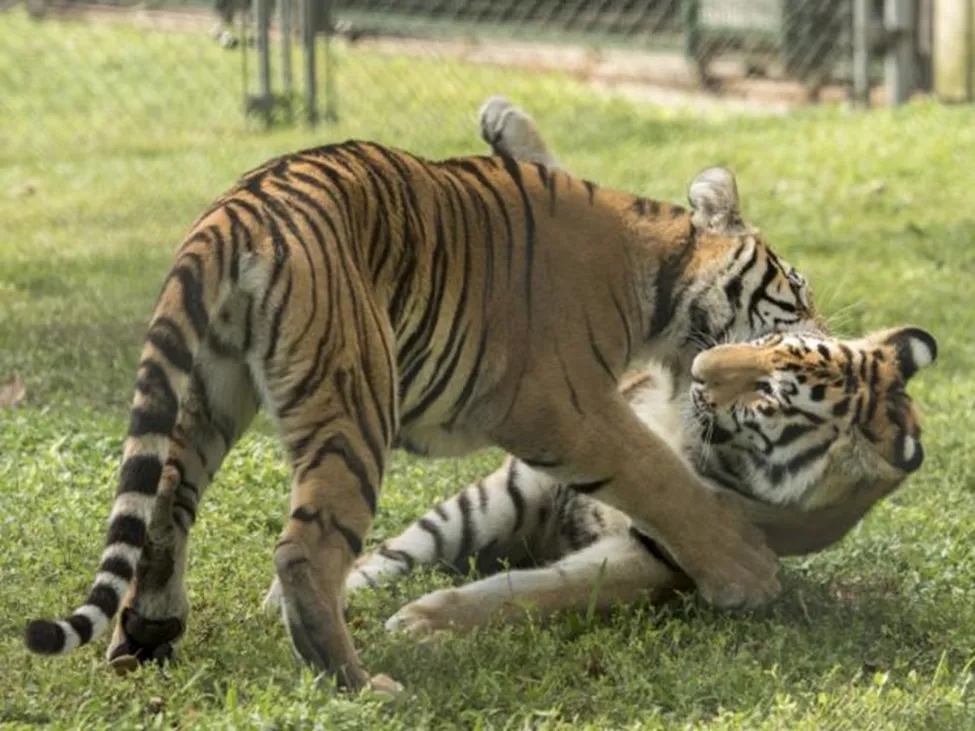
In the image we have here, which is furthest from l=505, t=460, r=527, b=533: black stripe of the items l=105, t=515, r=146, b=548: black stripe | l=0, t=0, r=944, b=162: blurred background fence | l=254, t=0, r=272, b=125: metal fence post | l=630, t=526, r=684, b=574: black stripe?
l=0, t=0, r=944, b=162: blurred background fence

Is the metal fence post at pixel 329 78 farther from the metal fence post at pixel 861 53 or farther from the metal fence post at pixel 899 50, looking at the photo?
the metal fence post at pixel 899 50

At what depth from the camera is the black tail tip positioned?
3.79 m

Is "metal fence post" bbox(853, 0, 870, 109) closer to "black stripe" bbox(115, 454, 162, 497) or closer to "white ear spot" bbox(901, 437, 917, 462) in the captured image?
"white ear spot" bbox(901, 437, 917, 462)

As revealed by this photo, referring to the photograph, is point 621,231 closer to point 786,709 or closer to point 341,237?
point 341,237

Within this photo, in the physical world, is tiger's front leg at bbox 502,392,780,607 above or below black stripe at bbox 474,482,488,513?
above

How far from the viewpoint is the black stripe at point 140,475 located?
4094mm

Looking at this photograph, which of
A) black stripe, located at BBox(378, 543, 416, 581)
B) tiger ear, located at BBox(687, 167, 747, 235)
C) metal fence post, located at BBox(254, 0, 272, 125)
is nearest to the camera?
tiger ear, located at BBox(687, 167, 747, 235)

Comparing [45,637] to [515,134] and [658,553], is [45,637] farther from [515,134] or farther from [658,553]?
[515,134]

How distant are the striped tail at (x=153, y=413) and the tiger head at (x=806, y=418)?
1348mm

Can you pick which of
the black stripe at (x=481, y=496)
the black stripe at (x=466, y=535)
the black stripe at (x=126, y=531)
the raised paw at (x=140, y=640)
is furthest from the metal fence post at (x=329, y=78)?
the black stripe at (x=126, y=531)

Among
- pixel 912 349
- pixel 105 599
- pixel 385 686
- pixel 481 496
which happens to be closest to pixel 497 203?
pixel 481 496

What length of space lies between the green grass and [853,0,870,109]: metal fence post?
1.41ft

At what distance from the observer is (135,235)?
970 cm

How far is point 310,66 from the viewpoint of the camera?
11.8m
